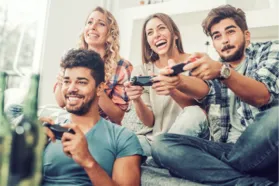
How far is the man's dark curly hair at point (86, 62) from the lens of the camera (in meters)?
0.81

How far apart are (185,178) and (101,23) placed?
0.74 meters

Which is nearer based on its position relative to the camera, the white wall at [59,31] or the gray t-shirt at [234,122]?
the gray t-shirt at [234,122]

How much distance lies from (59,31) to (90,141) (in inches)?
56.8

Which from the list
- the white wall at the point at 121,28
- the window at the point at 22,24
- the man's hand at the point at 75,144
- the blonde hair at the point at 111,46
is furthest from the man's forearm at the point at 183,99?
the white wall at the point at 121,28

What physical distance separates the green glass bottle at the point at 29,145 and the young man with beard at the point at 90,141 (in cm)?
27

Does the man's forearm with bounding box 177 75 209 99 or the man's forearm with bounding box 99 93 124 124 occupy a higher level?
the man's forearm with bounding box 177 75 209 99

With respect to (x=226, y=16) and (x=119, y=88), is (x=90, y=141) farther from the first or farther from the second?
(x=226, y=16)

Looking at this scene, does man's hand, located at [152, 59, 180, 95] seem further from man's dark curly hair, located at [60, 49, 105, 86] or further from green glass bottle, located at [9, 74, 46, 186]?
green glass bottle, located at [9, 74, 46, 186]

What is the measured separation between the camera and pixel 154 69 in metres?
1.29

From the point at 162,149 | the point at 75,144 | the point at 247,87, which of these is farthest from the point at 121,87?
the point at 75,144

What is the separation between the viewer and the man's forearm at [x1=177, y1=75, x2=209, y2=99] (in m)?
0.92

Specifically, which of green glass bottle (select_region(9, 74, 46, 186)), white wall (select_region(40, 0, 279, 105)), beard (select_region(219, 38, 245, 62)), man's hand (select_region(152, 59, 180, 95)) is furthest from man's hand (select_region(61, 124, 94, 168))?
white wall (select_region(40, 0, 279, 105))

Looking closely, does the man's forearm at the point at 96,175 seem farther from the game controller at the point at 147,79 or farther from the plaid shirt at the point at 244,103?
the plaid shirt at the point at 244,103

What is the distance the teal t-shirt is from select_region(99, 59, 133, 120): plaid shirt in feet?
1.02
